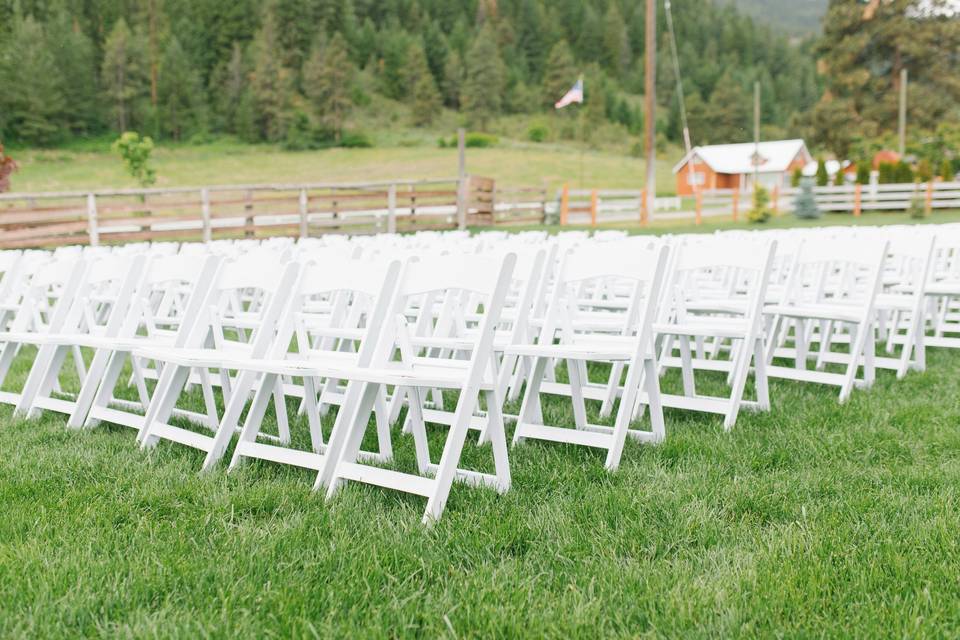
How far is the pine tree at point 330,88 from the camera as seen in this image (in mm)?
75812

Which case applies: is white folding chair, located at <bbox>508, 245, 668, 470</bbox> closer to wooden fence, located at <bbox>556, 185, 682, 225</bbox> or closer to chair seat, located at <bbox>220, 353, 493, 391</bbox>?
chair seat, located at <bbox>220, 353, 493, 391</bbox>

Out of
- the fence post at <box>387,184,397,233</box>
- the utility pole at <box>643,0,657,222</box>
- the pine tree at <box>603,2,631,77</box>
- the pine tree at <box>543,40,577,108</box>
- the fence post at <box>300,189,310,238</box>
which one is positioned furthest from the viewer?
the pine tree at <box>603,2,631,77</box>

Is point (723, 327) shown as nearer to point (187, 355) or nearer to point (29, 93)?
point (187, 355)

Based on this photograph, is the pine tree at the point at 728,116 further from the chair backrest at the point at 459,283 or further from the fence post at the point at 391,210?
the chair backrest at the point at 459,283

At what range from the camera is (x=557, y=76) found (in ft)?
301

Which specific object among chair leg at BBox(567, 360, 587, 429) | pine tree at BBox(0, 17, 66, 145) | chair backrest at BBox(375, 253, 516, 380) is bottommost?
pine tree at BBox(0, 17, 66, 145)

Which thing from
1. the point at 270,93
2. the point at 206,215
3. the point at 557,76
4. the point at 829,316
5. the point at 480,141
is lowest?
the point at 480,141

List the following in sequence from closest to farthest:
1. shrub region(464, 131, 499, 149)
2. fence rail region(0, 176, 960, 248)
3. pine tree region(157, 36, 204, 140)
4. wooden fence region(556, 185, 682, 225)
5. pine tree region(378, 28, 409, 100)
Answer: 1. fence rail region(0, 176, 960, 248)
2. wooden fence region(556, 185, 682, 225)
3. shrub region(464, 131, 499, 149)
4. pine tree region(157, 36, 204, 140)
5. pine tree region(378, 28, 409, 100)

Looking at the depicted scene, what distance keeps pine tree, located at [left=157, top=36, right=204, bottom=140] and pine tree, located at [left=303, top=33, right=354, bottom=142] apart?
8781mm

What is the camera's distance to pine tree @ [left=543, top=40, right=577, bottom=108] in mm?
90500

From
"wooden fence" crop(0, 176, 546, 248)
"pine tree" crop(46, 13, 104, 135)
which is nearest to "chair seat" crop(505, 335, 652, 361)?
"wooden fence" crop(0, 176, 546, 248)

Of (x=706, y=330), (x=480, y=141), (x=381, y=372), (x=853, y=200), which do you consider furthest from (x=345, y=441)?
(x=480, y=141)

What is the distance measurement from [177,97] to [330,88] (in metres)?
11.7

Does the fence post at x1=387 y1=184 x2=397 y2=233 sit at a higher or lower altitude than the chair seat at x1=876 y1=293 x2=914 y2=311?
lower
